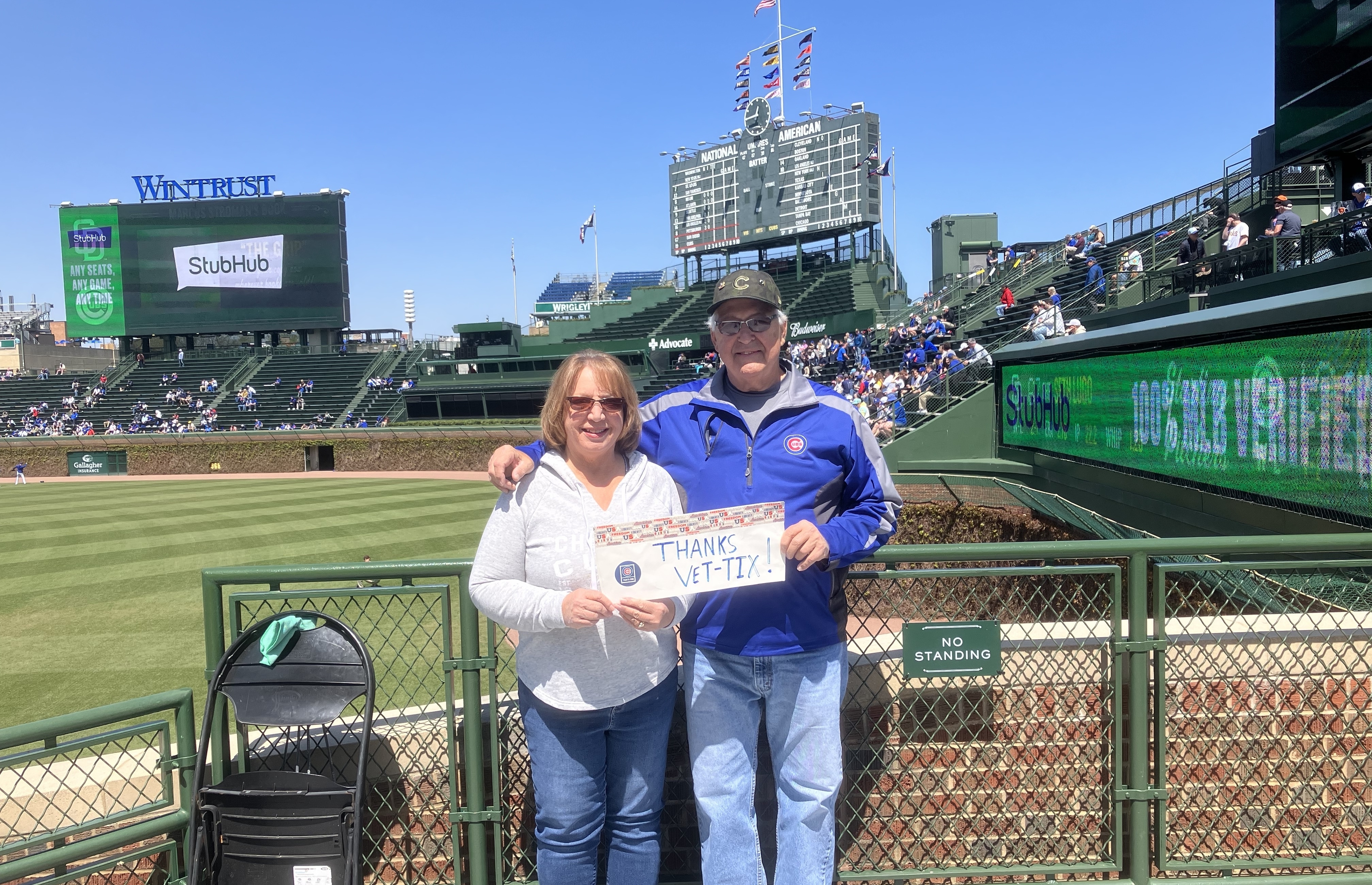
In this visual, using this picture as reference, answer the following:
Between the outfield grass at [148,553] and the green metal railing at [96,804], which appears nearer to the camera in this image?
the green metal railing at [96,804]

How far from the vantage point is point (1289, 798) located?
370 cm

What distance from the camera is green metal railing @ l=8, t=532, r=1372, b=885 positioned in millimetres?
3471

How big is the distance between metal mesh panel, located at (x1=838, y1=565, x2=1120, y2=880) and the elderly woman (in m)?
1.15

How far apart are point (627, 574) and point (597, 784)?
723mm

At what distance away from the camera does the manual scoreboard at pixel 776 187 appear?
4047 centimetres

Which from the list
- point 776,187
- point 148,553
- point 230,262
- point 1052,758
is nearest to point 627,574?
point 1052,758

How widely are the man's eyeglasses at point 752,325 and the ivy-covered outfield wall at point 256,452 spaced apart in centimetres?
3385

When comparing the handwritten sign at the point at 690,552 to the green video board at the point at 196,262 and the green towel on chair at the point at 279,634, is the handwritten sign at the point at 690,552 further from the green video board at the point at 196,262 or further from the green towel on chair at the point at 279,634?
the green video board at the point at 196,262

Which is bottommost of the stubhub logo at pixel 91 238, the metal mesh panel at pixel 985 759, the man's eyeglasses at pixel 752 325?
the metal mesh panel at pixel 985 759

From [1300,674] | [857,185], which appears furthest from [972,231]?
[1300,674]

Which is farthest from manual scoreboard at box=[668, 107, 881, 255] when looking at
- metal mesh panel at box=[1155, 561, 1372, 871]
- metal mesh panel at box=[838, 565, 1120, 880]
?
metal mesh panel at box=[838, 565, 1120, 880]

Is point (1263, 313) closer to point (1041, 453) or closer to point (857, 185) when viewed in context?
point (1041, 453)

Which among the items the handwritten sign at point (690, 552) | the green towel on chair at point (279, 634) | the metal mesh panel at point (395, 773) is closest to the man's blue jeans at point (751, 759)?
the handwritten sign at point (690, 552)

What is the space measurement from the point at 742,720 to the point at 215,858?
198cm
